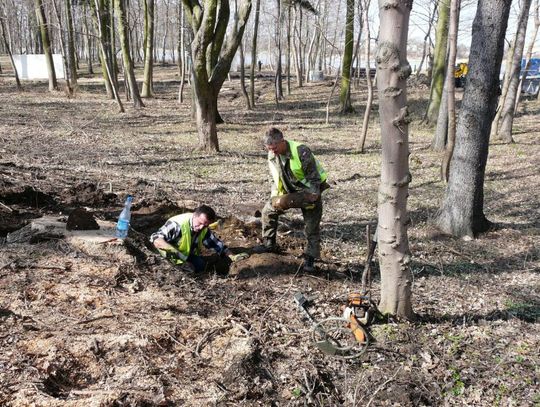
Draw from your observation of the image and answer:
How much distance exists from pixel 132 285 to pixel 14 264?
3.90 feet

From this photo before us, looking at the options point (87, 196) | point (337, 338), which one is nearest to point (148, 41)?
point (87, 196)

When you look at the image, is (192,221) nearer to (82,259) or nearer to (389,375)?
(82,259)

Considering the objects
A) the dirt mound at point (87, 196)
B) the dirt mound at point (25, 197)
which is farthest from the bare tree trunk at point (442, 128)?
the dirt mound at point (25, 197)

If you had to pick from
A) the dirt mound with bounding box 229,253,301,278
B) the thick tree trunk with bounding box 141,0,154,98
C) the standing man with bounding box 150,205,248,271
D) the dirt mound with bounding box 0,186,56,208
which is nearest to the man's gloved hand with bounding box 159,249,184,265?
the standing man with bounding box 150,205,248,271

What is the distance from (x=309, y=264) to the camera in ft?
17.5

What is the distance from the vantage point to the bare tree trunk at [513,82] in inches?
539

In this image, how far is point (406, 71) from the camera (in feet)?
11.3

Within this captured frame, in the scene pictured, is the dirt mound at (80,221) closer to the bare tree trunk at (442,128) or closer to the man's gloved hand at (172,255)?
the man's gloved hand at (172,255)

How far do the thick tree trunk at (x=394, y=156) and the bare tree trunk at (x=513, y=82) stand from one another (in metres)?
12.3

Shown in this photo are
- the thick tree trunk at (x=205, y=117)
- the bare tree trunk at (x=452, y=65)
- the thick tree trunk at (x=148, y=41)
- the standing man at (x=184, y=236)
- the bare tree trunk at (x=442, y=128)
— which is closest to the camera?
the standing man at (x=184, y=236)

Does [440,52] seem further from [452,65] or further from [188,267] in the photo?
[188,267]

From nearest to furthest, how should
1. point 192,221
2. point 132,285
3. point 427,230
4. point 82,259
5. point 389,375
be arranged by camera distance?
point 389,375 → point 132,285 → point 82,259 → point 192,221 → point 427,230

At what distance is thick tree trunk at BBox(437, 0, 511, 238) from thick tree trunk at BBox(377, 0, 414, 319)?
118 inches

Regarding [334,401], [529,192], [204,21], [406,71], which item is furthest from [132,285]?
[204,21]
